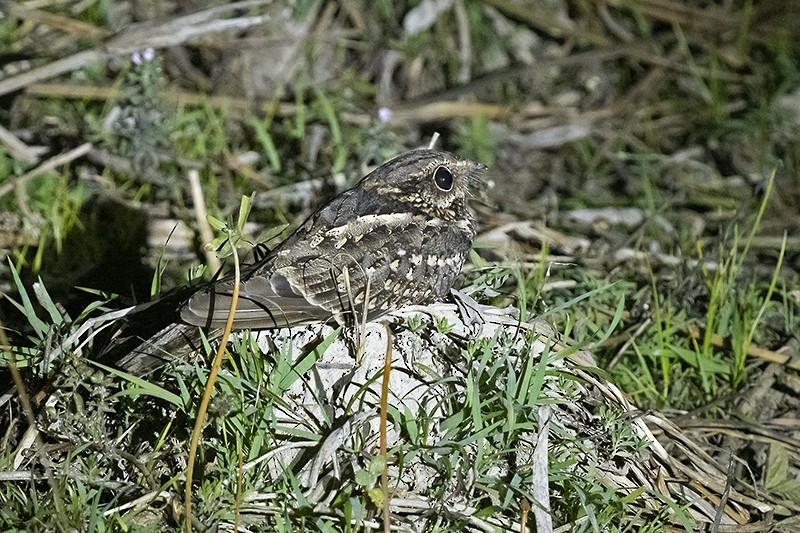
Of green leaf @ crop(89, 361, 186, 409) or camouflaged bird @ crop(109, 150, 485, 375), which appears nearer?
green leaf @ crop(89, 361, 186, 409)

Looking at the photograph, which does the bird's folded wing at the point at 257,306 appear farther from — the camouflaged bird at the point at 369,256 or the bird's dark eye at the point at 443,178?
the bird's dark eye at the point at 443,178

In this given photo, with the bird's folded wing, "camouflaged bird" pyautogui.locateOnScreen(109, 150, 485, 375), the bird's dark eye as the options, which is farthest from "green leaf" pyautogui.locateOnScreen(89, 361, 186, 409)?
the bird's dark eye

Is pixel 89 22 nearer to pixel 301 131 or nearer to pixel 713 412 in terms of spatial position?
pixel 301 131

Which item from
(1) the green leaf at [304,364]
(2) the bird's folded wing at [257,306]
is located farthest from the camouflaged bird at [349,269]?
(1) the green leaf at [304,364]

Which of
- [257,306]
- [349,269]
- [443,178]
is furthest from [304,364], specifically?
[443,178]

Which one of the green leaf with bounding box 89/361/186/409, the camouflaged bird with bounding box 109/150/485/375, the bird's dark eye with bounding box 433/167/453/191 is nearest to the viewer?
the green leaf with bounding box 89/361/186/409

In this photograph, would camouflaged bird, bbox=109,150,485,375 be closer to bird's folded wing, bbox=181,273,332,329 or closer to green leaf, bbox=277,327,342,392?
bird's folded wing, bbox=181,273,332,329

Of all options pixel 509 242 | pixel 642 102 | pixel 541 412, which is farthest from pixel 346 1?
pixel 541 412

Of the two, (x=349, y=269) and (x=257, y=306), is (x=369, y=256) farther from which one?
(x=257, y=306)
